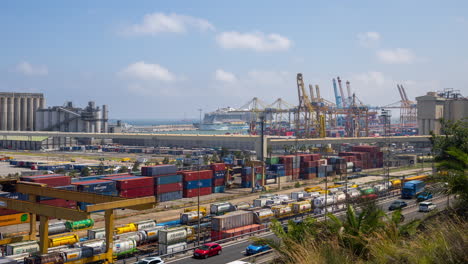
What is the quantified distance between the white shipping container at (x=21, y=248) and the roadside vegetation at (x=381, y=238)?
32.6 ft

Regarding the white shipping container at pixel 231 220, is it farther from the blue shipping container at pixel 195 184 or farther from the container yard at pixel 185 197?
the blue shipping container at pixel 195 184

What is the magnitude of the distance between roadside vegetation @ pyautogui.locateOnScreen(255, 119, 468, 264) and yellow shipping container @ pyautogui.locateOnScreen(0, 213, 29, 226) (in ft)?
52.2

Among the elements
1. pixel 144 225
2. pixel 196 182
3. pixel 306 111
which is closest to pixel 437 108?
pixel 306 111

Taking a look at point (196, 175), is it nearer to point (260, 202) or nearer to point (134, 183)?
point (134, 183)

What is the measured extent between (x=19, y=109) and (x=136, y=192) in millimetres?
67012

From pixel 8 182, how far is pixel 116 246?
4251 mm

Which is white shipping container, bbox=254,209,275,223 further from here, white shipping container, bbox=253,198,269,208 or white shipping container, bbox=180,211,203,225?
white shipping container, bbox=253,198,269,208

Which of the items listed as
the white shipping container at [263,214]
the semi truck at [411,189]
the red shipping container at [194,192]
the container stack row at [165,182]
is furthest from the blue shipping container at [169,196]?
the semi truck at [411,189]

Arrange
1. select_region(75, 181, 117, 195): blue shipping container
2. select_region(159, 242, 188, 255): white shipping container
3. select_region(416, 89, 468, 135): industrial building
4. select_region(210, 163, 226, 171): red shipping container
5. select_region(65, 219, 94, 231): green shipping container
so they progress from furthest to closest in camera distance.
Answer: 1. select_region(416, 89, 468, 135): industrial building
2. select_region(210, 163, 226, 171): red shipping container
3. select_region(75, 181, 117, 195): blue shipping container
4. select_region(65, 219, 94, 231): green shipping container
5. select_region(159, 242, 188, 255): white shipping container

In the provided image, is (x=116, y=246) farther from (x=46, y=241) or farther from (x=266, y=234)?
(x=266, y=234)

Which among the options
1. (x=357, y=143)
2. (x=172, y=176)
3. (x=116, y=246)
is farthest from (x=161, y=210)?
(x=357, y=143)

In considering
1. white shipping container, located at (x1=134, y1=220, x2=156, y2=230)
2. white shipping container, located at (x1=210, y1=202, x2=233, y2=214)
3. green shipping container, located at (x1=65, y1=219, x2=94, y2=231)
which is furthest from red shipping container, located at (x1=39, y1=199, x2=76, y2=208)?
white shipping container, located at (x1=210, y1=202, x2=233, y2=214)

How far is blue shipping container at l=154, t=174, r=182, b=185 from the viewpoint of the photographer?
86.9 ft

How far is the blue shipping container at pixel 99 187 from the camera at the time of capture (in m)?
22.6
